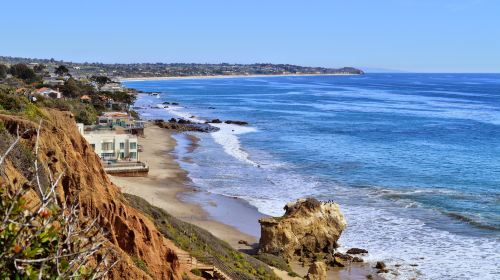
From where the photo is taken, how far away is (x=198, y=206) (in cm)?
4144

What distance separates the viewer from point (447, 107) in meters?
136

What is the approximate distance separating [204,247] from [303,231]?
804 centimetres

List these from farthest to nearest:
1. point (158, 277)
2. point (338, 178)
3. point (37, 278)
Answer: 1. point (338, 178)
2. point (158, 277)
3. point (37, 278)

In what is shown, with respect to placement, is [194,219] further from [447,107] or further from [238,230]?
[447,107]

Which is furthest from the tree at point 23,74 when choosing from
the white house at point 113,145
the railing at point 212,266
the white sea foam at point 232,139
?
the railing at point 212,266

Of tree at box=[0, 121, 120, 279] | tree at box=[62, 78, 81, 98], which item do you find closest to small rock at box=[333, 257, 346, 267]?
tree at box=[0, 121, 120, 279]

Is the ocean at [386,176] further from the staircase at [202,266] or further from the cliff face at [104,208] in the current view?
the cliff face at [104,208]

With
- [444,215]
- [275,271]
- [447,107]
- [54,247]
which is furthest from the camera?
[447,107]

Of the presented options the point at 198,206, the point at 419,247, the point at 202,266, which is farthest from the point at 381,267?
the point at 198,206

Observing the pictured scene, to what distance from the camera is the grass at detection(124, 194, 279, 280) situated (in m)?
23.5

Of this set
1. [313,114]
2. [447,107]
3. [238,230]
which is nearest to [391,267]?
[238,230]

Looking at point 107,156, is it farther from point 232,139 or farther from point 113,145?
point 232,139

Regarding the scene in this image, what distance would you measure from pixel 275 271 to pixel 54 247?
22.3 m

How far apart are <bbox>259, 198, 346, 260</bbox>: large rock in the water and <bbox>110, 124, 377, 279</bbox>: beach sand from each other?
1331 millimetres
